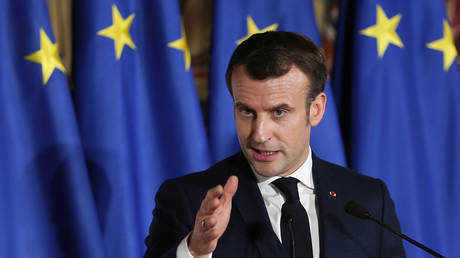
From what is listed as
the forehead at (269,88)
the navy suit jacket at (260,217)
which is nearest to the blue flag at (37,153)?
the navy suit jacket at (260,217)

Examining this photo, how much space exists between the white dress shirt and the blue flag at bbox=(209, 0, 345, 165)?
2.56ft

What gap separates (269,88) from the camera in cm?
160

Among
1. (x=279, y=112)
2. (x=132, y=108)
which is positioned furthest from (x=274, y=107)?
(x=132, y=108)

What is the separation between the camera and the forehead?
62.8 inches

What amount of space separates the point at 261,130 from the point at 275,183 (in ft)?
0.74

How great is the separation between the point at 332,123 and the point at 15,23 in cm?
148

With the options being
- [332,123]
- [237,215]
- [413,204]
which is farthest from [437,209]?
[237,215]

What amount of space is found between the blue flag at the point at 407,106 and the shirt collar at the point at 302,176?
1.04 metres

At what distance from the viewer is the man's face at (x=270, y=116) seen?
1.60 meters

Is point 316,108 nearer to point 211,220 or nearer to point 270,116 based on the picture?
point 270,116

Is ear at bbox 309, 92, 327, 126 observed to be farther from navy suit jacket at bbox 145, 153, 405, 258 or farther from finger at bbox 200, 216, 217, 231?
finger at bbox 200, 216, 217, 231

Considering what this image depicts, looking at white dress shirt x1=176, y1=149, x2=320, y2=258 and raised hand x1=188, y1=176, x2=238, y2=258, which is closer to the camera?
raised hand x1=188, y1=176, x2=238, y2=258

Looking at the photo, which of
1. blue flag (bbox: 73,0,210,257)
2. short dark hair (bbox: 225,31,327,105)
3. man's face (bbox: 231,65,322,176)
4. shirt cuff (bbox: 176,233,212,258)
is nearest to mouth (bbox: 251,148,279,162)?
man's face (bbox: 231,65,322,176)

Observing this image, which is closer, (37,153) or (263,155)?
(263,155)
